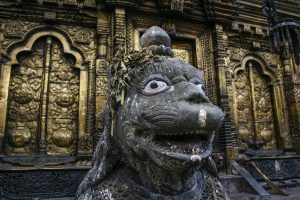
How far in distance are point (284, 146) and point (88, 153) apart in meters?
5.84

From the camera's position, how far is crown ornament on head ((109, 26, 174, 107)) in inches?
62.8

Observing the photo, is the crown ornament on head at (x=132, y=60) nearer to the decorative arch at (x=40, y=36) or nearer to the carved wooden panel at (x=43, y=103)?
the carved wooden panel at (x=43, y=103)

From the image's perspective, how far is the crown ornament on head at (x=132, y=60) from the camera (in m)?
1.60

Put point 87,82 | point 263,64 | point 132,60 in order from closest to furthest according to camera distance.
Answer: point 132,60 → point 87,82 → point 263,64

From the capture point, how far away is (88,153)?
555 cm

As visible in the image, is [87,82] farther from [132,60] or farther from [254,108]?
[254,108]

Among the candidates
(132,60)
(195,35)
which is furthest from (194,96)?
(195,35)

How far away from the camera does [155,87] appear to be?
149cm

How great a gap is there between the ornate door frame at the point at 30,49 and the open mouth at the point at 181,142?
4.58 metres

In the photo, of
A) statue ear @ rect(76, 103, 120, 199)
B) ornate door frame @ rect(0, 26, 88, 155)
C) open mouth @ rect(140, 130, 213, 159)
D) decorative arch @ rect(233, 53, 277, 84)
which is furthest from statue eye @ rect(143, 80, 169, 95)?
decorative arch @ rect(233, 53, 277, 84)

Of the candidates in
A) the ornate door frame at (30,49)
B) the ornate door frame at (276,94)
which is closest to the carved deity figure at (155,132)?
the ornate door frame at (30,49)

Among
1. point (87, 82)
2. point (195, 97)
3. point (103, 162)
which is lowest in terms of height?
point (103, 162)

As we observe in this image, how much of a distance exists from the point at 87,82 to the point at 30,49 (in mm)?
1503

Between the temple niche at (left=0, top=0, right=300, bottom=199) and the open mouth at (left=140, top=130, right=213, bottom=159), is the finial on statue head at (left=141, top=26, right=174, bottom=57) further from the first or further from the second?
the temple niche at (left=0, top=0, right=300, bottom=199)
